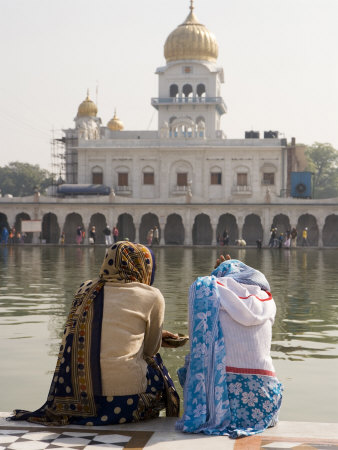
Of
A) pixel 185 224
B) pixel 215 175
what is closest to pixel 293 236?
pixel 185 224

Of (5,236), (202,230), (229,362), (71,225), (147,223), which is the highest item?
(147,223)

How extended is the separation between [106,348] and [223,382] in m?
0.86

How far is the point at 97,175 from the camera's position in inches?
2055

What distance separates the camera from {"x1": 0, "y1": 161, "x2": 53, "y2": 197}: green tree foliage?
271 feet

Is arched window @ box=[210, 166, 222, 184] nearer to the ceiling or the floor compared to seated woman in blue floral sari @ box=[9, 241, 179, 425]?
nearer to the ceiling

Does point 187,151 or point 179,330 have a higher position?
point 187,151

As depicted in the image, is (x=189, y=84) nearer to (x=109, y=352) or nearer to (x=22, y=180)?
(x=22, y=180)

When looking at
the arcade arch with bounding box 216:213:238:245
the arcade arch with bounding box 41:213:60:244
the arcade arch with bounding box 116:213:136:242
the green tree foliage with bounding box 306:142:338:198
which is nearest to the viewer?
the arcade arch with bounding box 216:213:238:245

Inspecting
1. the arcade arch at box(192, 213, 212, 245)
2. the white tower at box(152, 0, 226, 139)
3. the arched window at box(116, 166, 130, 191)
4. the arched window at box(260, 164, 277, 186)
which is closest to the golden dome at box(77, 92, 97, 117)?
the white tower at box(152, 0, 226, 139)

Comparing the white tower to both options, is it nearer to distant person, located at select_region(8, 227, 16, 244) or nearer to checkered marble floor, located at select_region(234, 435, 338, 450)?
distant person, located at select_region(8, 227, 16, 244)

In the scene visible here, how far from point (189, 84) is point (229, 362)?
50.1 meters

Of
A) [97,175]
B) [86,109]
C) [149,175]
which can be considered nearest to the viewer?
[149,175]

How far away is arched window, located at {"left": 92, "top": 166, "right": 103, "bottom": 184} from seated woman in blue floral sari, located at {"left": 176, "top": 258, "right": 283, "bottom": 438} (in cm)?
4737

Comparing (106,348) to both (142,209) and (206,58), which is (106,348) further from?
(206,58)
